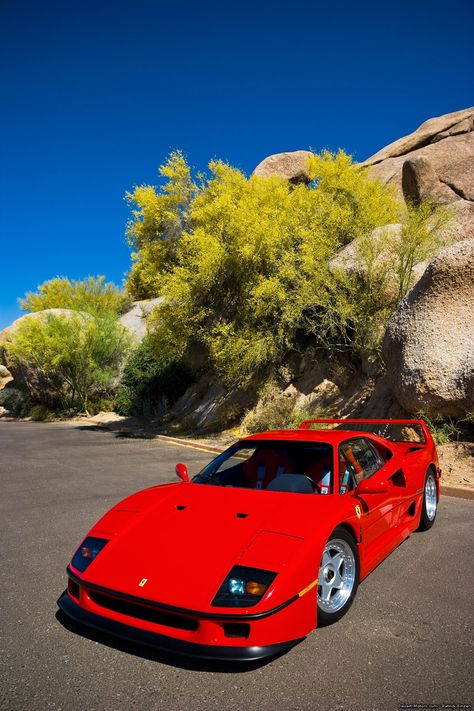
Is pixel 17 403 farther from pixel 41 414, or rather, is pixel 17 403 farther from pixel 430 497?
pixel 430 497

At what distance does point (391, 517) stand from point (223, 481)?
4.71 feet

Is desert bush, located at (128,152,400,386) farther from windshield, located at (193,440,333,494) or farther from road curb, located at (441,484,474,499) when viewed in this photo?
windshield, located at (193,440,333,494)

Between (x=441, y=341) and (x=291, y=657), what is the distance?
6.99 meters

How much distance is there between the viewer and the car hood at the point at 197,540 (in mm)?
2703

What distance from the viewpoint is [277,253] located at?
51.5ft

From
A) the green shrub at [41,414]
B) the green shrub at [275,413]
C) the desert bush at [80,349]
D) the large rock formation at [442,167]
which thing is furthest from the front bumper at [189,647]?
the green shrub at [41,414]

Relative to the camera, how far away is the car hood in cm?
270

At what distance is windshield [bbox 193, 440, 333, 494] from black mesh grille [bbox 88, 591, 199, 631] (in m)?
1.33

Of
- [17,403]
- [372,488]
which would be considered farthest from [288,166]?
[372,488]

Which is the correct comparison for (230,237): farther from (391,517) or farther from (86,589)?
(86,589)

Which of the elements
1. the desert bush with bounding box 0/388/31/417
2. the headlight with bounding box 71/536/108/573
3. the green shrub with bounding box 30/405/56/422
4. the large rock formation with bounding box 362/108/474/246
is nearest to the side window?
the headlight with bounding box 71/536/108/573

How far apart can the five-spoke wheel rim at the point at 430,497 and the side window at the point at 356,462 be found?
112cm

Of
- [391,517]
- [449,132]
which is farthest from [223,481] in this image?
[449,132]

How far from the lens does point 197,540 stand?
3.02m
